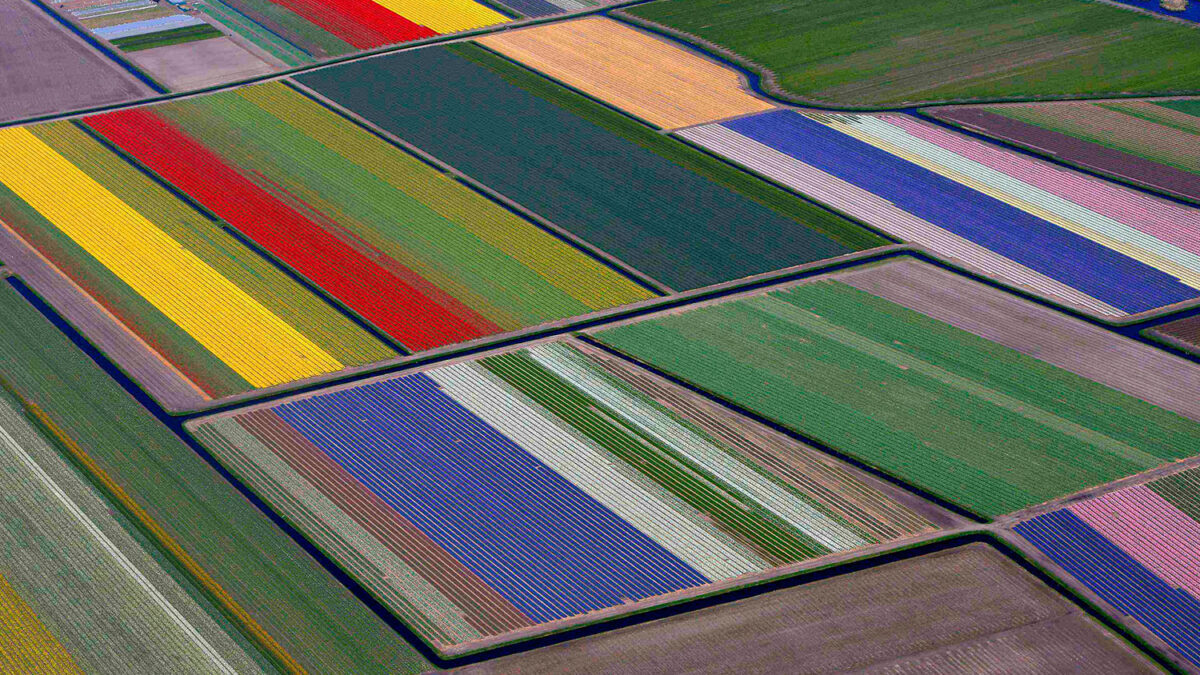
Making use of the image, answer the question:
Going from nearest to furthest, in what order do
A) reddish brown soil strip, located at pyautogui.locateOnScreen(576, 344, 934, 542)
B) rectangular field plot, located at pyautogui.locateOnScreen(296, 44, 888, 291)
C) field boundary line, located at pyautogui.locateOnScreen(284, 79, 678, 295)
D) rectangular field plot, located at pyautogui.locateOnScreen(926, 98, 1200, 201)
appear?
reddish brown soil strip, located at pyautogui.locateOnScreen(576, 344, 934, 542) → field boundary line, located at pyautogui.locateOnScreen(284, 79, 678, 295) → rectangular field plot, located at pyautogui.locateOnScreen(296, 44, 888, 291) → rectangular field plot, located at pyautogui.locateOnScreen(926, 98, 1200, 201)

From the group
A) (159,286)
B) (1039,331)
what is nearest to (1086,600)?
(1039,331)

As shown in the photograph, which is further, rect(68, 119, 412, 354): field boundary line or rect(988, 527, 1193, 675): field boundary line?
rect(68, 119, 412, 354): field boundary line

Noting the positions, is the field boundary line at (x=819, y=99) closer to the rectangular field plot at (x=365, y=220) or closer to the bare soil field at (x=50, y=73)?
the rectangular field plot at (x=365, y=220)

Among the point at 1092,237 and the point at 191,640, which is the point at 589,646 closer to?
the point at 191,640

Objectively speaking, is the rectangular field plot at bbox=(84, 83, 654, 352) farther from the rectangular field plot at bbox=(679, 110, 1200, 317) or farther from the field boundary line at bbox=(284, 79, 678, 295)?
the rectangular field plot at bbox=(679, 110, 1200, 317)

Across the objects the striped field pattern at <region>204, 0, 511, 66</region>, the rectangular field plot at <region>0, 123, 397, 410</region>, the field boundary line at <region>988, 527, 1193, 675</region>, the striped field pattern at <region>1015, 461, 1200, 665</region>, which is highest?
the striped field pattern at <region>1015, 461, 1200, 665</region>

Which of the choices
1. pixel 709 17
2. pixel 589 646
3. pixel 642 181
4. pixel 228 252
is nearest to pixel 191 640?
pixel 589 646

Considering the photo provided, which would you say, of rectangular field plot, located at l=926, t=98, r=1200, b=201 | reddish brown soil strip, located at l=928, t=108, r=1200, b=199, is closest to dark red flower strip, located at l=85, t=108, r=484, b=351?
reddish brown soil strip, located at l=928, t=108, r=1200, b=199

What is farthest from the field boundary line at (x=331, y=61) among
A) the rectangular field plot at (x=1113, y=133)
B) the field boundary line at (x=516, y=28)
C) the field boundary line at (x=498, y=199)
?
the rectangular field plot at (x=1113, y=133)
